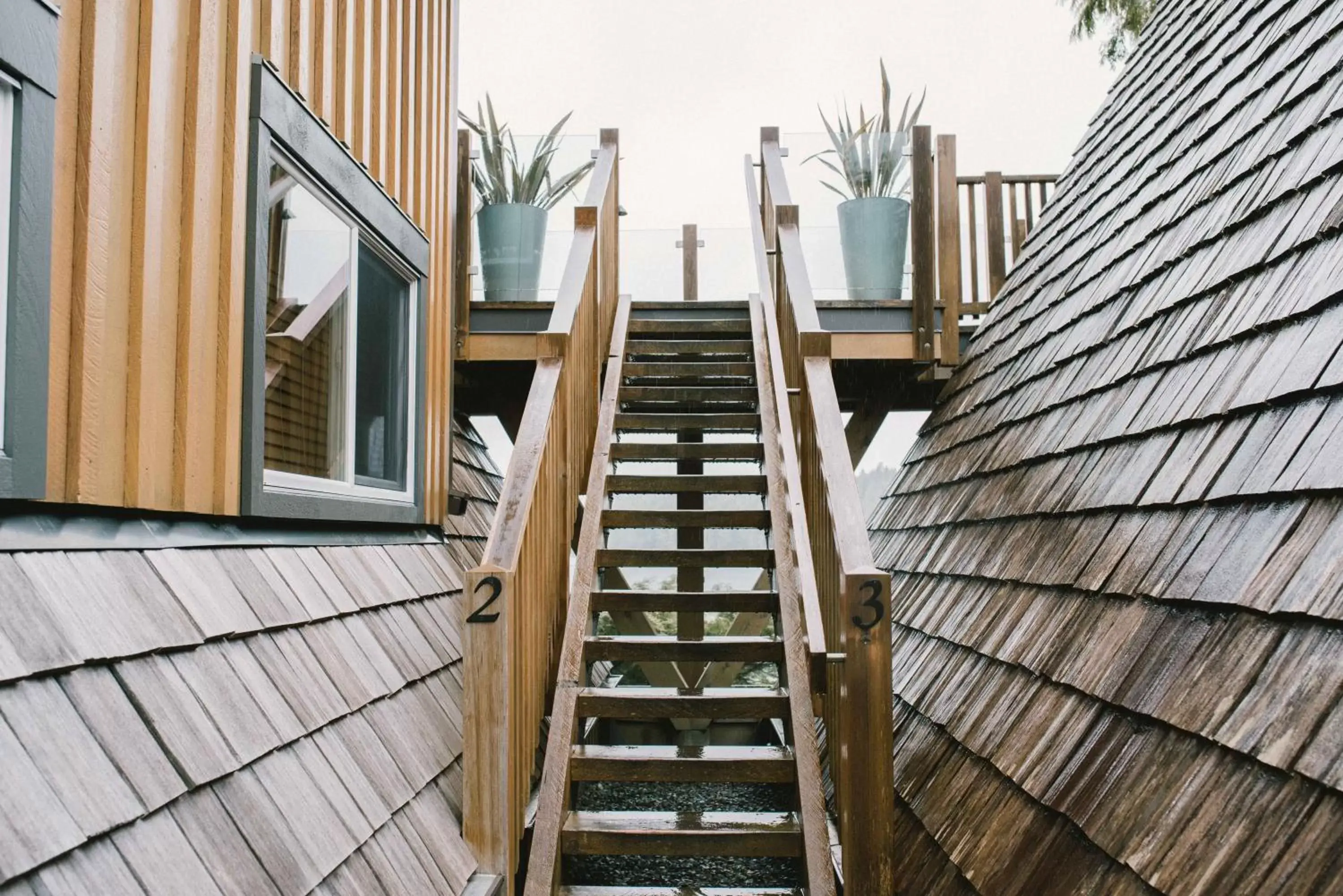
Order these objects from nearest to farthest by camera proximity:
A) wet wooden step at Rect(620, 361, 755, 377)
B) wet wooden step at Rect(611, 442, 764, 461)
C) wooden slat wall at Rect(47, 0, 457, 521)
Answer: wooden slat wall at Rect(47, 0, 457, 521)
wet wooden step at Rect(611, 442, 764, 461)
wet wooden step at Rect(620, 361, 755, 377)

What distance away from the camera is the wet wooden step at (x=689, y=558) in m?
4.21

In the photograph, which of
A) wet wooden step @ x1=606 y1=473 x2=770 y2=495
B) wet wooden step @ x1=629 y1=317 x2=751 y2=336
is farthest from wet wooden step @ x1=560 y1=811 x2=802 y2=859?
wet wooden step @ x1=629 y1=317 x2=751 y2=336

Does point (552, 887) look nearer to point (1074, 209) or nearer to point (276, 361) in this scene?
point (276, 361)

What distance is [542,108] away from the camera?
37.1 m

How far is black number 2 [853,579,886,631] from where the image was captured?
2633mm

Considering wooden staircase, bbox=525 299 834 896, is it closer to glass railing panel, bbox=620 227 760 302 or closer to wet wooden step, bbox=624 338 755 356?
wet wooden step, bbox=624 338 755 356

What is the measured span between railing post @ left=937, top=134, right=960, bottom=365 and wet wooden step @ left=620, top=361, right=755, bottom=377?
1.25 metres

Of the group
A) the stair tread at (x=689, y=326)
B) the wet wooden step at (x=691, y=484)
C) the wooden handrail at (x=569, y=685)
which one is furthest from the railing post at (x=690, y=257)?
the wet wooden step at (x=691, y=484)

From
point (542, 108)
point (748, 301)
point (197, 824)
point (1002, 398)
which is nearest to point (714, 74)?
point (542, 108)

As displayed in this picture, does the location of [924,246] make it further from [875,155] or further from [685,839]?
[685,839]

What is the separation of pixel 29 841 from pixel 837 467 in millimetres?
2397

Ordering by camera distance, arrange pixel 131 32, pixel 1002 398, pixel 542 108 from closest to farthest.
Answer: pixel 131 32, pixel 1002 398, pixel 542 108

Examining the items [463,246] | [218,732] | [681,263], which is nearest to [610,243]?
[463,246]

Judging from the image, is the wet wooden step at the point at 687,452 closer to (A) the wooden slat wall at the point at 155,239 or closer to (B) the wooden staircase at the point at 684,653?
(B) the wooden staircase at the point at 684,653
